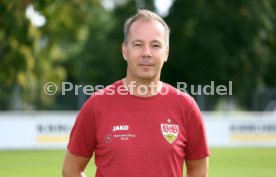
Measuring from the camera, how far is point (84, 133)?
4539 millimetres

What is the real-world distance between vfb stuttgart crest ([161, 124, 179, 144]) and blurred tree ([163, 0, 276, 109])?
40.0 meters

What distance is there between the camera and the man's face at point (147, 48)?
438 cm

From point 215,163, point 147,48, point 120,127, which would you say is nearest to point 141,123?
point 120,127

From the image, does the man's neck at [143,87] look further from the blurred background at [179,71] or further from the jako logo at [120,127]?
the blurred background at [179,71]

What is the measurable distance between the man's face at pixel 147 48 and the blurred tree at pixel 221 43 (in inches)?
1577

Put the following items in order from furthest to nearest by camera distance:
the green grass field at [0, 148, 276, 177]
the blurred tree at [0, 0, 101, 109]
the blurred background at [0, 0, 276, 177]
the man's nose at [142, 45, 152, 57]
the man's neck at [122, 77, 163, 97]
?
the blurred tree at [0, 0, 101, 109]
the blurred background at [0, 0, 276, 177]
the green grass field at [0, 148, 276, 177]
the man's neck at [122, 77, 163, 97]
the man's nose at [142, 45, 152, 57]

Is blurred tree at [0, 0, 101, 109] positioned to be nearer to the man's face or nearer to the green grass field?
the green grass field

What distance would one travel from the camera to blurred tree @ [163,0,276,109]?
45.2m

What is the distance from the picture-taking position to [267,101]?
107ft

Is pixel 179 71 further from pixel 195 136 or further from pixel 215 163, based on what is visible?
pixel 195 136

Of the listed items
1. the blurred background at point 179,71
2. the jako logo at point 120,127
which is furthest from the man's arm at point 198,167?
the blurred background at point 179,71

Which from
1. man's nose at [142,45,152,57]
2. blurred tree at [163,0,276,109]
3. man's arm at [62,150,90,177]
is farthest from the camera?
blurred tree at [163,0,276,109]

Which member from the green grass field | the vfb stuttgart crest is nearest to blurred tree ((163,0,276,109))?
the green grass field

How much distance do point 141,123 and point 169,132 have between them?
0.60 ft
